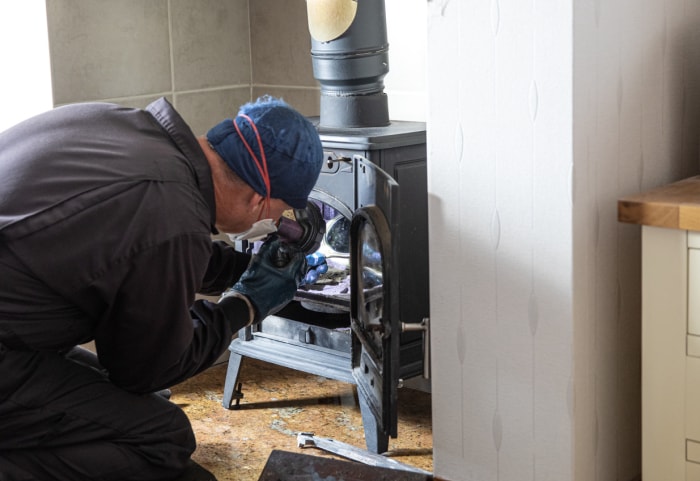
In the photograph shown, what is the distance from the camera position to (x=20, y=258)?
182 centimetres

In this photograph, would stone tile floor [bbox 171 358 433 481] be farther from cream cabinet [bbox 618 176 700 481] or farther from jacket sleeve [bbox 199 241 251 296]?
cream cabinet [bbox 618 176 700 481]

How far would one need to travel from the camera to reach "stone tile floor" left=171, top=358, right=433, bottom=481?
257cm

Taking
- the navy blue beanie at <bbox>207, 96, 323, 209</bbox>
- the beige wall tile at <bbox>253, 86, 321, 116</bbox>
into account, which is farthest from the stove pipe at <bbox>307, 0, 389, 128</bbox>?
the navy blue beanie at <bbox>207, 96, 323, 209</bbox>

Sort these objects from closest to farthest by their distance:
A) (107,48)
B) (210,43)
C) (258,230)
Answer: (258,230) < (107,48) < (210,43)

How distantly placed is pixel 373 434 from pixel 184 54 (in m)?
1.33

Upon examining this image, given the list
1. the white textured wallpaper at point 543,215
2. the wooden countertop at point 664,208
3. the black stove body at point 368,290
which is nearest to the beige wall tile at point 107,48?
the black stove body at point 368,290

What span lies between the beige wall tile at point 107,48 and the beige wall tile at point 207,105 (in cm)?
9

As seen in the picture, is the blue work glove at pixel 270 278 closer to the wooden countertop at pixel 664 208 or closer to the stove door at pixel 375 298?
the stove door at pixel 375 298

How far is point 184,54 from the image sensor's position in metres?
3.09

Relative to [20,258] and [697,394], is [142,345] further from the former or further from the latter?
[697,394]

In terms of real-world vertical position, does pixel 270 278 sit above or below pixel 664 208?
below

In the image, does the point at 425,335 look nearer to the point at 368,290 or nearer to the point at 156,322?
the point at 368,290

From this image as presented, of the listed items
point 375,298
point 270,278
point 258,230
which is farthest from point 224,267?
point 375,298

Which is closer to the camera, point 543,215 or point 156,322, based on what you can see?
point 156,322
